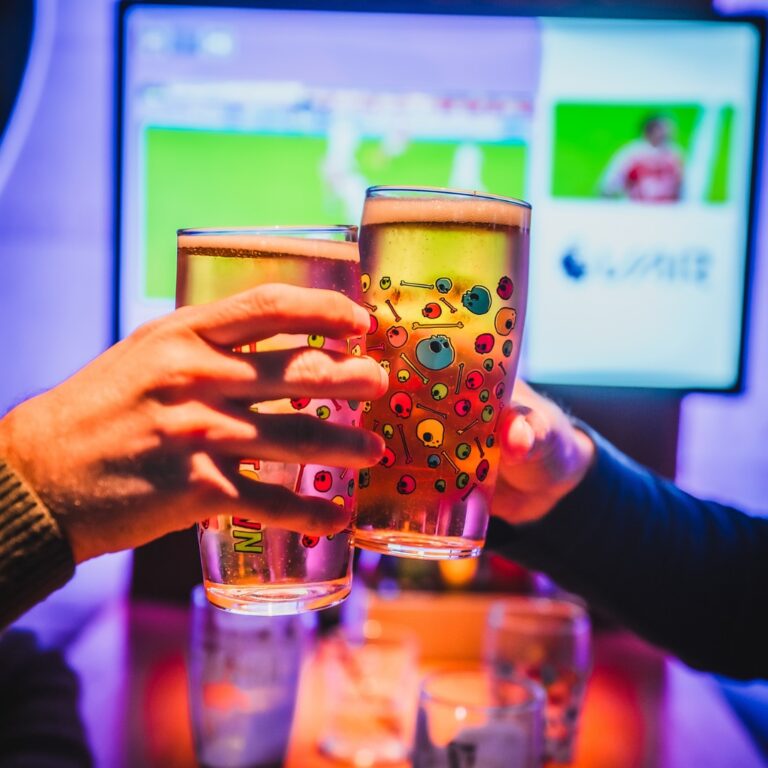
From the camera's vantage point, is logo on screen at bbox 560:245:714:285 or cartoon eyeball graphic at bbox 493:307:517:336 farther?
logo on screen at bbox 560:245:714:285

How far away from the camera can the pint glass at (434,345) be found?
704 millimetres

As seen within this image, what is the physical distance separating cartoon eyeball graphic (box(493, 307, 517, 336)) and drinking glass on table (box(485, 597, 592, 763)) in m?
0.70

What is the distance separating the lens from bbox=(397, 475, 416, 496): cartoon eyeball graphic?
72cm

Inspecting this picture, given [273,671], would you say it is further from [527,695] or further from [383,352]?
[383,352]

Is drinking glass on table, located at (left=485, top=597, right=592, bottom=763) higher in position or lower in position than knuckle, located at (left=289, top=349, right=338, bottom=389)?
lower

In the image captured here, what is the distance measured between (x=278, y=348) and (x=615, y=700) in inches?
47.9

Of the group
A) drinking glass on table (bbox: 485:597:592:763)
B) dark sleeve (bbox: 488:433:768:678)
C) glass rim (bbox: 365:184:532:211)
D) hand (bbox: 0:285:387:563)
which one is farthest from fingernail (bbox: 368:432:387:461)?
drinking glass on table (bbox: 485:597:592:763)

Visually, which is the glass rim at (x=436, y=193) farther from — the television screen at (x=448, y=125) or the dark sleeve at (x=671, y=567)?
the television screen at (x=448, y=125)

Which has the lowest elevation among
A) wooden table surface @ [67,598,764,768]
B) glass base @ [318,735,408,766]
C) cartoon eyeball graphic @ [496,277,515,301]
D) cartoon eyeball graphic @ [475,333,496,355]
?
wooden table surface @ [67,598,764,768]

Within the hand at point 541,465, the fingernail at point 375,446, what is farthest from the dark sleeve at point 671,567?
the fingernail at point 375,446

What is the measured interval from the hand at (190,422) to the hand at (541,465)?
0.29 metres

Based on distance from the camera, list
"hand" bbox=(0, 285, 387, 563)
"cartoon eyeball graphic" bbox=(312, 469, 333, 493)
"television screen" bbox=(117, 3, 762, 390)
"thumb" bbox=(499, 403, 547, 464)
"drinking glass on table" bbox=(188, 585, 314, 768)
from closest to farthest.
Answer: "hand" bbox=(0, 285, 387, 563)
"cartoon eyeball graphic" bbox=(312, 469, 333, 493)
"thumb" bbox=(499, 403, 547, 464)
"drinking glass on table" bbox=(188, 585, 314, 768)
"television screen" bbox=(117, 3, 762, 390)

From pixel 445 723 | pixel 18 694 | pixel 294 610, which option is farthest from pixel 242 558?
pixel 18 694

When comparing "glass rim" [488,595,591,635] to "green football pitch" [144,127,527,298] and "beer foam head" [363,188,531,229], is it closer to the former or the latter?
"beer foam head" [363,188,531,229]
